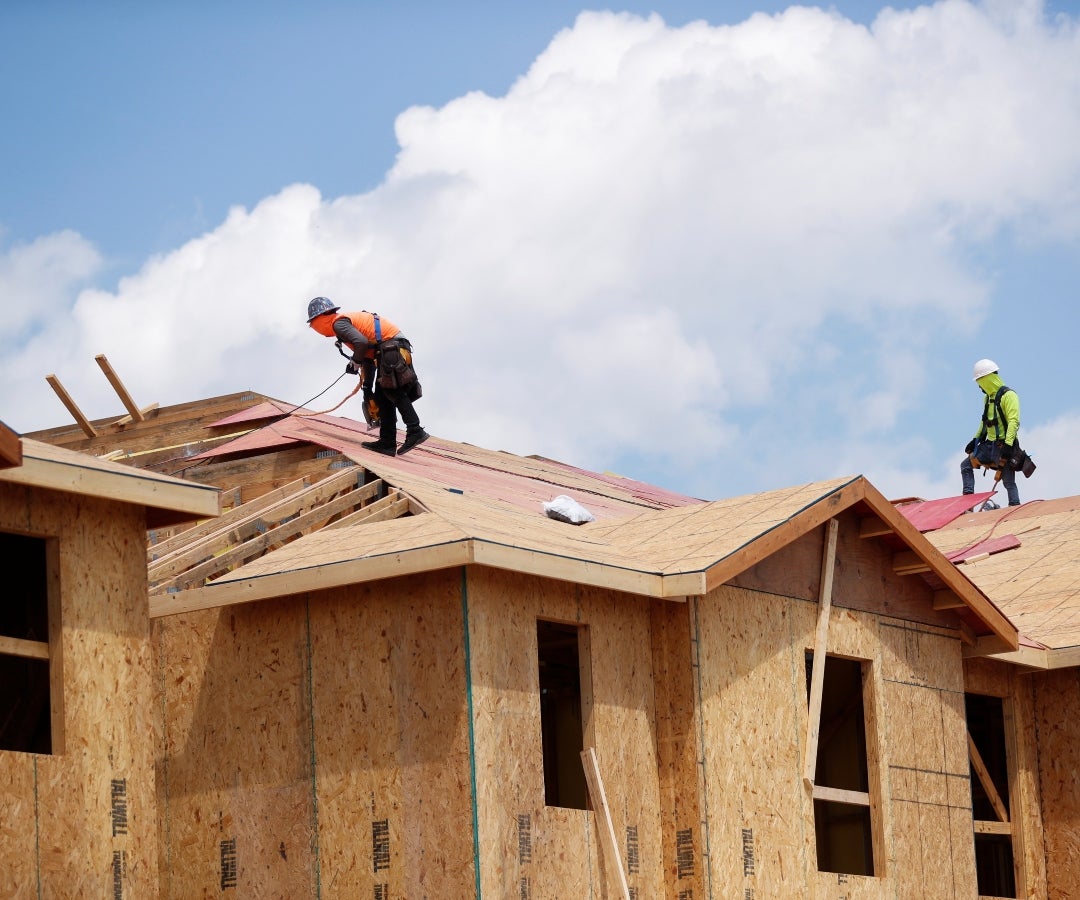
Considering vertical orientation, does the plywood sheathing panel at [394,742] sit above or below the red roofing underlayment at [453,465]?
below

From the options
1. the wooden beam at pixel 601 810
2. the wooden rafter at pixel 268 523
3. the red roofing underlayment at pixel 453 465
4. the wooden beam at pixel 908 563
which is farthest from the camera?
the red roofing underlayment at pixel 453 465

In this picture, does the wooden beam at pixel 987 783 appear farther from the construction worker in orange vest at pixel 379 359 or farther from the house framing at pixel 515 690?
the construction worker in orange vest at pixel 379 359

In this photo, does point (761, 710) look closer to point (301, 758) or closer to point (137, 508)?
point (301, 758)

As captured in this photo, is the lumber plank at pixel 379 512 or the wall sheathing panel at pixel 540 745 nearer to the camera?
the wall sheathing panel at pixel 540 745

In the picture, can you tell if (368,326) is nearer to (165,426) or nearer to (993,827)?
(165,426)

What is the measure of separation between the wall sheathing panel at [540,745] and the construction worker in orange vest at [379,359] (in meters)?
4.75

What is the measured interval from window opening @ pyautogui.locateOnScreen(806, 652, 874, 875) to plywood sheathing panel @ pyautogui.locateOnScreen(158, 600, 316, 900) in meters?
6.66

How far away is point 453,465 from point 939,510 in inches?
372

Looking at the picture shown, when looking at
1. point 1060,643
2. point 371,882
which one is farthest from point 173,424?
point 1060,643

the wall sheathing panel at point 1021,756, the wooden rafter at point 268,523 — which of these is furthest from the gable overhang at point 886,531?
the wooden rafter at point 268,523

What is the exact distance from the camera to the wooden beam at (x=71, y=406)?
21.9 m

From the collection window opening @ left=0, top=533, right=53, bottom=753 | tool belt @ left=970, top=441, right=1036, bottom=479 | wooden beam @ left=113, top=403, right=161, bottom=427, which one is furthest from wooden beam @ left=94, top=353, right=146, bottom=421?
tool belt @ left=970, top=441, right=1036, bottom=479

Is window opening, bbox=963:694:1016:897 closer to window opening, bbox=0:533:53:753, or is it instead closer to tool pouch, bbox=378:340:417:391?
tool pouch, bbox=378:340:417:391

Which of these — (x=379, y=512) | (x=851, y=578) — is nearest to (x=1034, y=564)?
(x=851, y=578)
